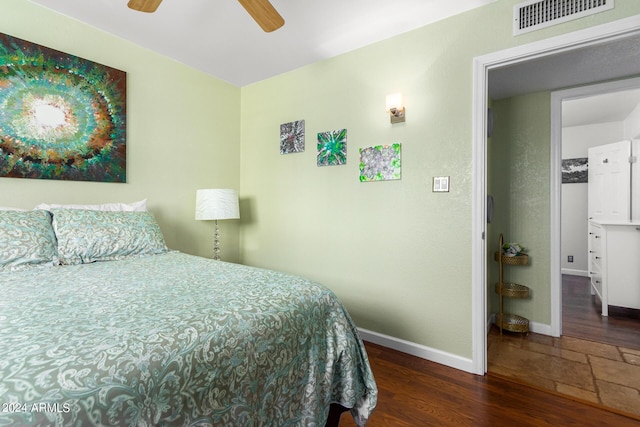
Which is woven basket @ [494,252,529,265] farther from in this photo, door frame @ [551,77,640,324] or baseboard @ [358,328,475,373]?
baseboard @ [358,328,475,373]

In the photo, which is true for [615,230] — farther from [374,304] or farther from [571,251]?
[374,304]

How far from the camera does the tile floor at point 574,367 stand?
1803 mm

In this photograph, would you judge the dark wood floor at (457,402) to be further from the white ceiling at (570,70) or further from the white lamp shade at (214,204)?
the white ceiling at (570,70)

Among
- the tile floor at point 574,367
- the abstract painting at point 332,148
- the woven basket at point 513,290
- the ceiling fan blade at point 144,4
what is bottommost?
the tile floor at point 574,367

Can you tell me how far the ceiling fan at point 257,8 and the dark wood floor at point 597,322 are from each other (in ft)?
11.5

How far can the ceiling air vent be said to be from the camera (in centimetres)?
166

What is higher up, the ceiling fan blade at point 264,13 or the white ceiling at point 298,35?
the white ceiling at point 298,35

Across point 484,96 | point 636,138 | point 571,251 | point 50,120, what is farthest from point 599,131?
point 50,120

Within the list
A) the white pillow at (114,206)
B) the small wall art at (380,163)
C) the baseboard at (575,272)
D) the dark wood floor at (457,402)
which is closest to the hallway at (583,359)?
the dark wood floor at (457,402)

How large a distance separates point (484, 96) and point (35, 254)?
111 inches

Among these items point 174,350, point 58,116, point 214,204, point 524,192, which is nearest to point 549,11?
point 524,192

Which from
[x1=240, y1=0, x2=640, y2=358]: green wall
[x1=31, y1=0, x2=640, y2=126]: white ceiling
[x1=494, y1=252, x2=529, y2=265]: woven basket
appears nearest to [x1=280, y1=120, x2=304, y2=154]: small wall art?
[x1=240, y1=0, x2=640, y2=358]: green wall

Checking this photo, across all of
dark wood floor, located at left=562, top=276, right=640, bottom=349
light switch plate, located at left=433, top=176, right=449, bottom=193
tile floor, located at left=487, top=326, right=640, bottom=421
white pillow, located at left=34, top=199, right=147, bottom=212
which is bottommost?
tile floor, located at left=487, top=326, right=640, bottom=421

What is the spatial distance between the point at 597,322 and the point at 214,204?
12.7 feet
